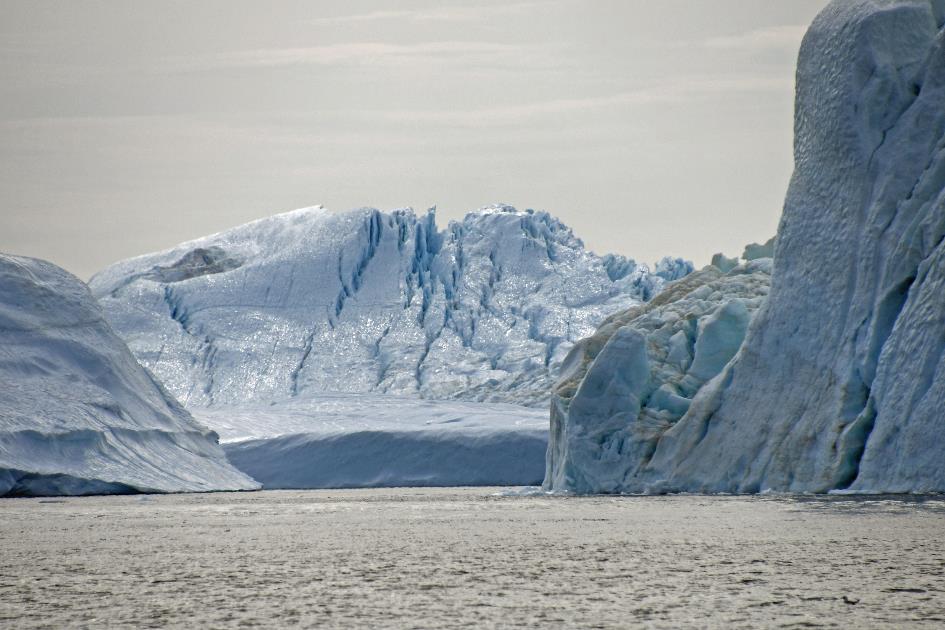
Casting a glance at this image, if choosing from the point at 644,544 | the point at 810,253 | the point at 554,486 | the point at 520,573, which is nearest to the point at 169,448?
the point at 554,486

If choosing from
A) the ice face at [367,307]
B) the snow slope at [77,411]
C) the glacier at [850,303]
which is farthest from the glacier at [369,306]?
the glacier at [850,303]

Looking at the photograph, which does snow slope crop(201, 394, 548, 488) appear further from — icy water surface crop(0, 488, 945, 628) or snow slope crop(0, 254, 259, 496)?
icy water surface crop(0, 488, 945, 628)

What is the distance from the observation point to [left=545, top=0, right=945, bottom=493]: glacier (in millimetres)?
14773

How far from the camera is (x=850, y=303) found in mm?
16422

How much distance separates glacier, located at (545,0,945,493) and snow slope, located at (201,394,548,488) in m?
11.8

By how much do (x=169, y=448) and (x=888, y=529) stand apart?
54.3 ft

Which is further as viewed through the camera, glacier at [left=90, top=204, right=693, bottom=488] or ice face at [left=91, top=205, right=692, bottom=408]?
ice face at [left=91, top=205, right=692, bottom=408]

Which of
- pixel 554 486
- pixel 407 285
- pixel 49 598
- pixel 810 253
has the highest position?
pixel 407 285

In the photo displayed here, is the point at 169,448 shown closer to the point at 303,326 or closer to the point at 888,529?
the point at 888,529

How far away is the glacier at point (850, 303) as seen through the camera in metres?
14.8

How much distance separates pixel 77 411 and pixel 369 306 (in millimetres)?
22533

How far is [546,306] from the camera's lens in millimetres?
44469

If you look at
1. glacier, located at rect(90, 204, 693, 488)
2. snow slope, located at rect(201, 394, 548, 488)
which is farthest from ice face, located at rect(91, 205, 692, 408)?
snow slope, located at rect(201, 394, 548, 488)

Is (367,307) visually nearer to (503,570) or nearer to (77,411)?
(77,411)
